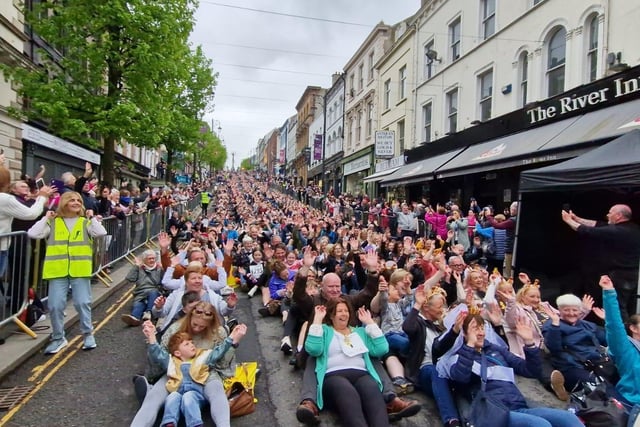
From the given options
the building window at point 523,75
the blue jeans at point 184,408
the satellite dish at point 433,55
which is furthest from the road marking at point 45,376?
the satellite dish at point 433,55

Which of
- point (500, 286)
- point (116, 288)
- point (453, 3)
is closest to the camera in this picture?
point (500, 286)

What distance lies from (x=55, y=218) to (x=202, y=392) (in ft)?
9.94

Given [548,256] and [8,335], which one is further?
[548,256]

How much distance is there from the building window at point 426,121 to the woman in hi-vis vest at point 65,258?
60.1ft

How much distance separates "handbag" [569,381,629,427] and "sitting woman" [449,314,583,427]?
23 centimetres

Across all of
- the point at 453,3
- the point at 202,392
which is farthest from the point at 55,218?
the point at 453,3

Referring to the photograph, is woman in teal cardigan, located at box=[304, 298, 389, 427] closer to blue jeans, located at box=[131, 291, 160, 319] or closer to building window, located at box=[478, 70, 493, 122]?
blue jeans, located at box=[131, 291, 160, 319]

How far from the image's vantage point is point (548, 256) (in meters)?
7.79

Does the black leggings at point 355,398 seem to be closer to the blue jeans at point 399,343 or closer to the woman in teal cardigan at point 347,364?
the woman in teal cardigan at point 347,364

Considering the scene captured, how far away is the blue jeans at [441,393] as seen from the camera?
4059mm

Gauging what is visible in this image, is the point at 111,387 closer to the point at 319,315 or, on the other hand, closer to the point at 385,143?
the point at 319,315

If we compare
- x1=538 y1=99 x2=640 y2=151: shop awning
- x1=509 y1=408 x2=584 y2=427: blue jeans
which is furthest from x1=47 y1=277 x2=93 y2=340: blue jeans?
x1=538 y1=99 x2=640 y2=151: shop awning

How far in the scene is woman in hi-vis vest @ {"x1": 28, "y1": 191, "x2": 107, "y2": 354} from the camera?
5215 mm

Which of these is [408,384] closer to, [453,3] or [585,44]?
[585,44]
